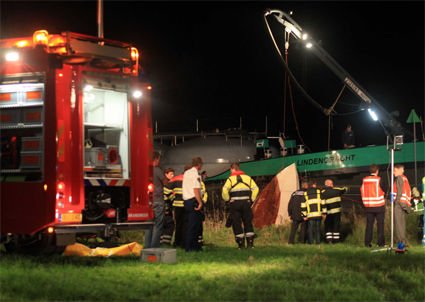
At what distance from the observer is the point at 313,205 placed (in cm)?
1326

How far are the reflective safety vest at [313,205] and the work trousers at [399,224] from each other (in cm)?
209

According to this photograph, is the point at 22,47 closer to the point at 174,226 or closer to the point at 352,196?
the point at 174,226

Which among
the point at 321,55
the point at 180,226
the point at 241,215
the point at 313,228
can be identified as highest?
the point at 321,55

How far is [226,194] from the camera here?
11750 mm

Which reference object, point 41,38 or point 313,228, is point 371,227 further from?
point 41,38

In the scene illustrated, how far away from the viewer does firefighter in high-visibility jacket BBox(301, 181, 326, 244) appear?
43.4 feet

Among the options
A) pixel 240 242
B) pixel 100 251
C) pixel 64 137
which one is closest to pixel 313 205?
pixel 240 242

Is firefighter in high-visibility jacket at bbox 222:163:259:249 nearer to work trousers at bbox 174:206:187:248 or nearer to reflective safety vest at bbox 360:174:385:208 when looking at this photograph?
work trousers at bbox 174:206:187:248

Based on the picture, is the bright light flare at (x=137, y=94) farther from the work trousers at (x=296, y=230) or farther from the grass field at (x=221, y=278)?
the work trousers at (x=296, y=230)

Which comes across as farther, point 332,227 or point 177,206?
point 332,227

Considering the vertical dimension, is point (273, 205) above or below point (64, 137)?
below

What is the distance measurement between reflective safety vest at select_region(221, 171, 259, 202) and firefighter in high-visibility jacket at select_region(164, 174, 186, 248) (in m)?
1.04

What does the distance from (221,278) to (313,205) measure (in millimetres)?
6109

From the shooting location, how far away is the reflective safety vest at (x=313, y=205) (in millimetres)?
13250
